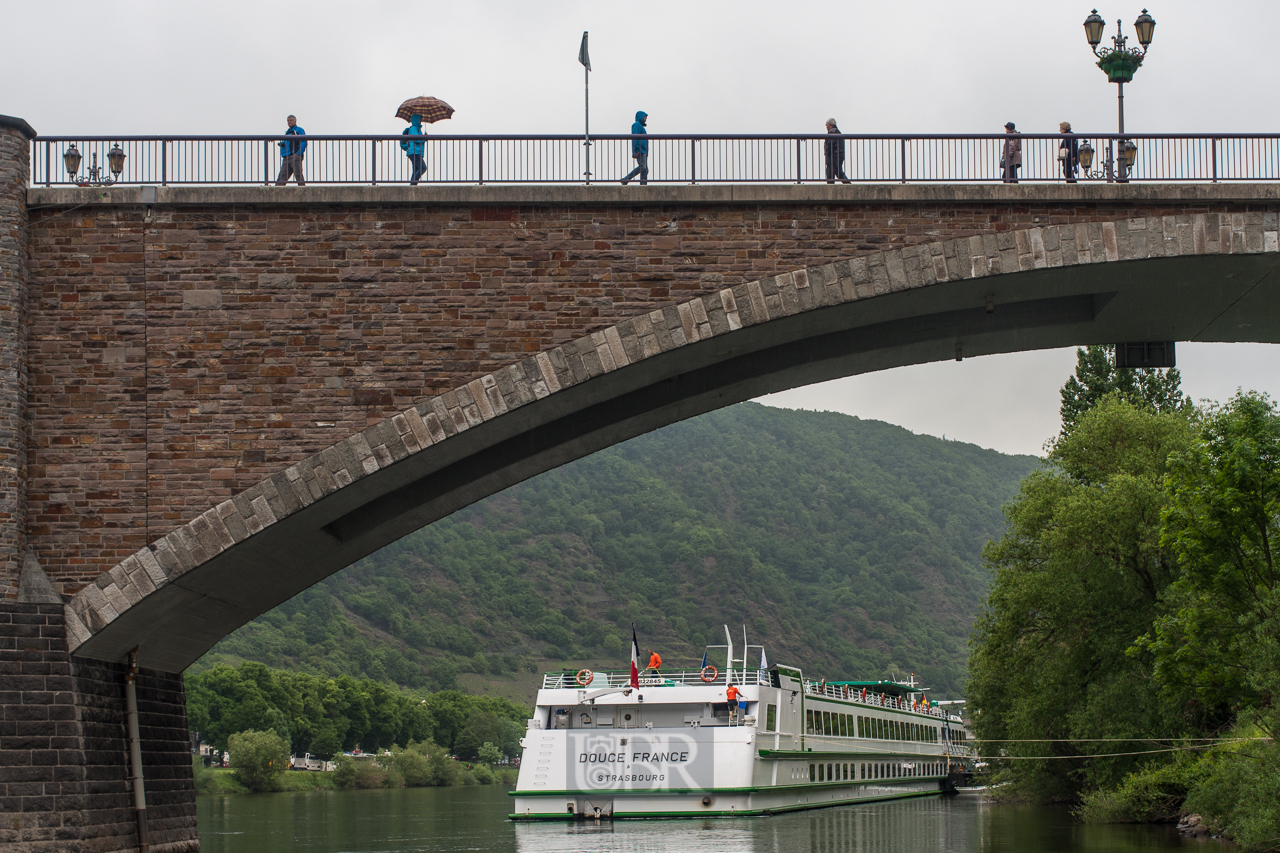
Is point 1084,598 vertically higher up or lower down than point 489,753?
higher up

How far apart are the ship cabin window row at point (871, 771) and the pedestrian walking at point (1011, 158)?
909 inches

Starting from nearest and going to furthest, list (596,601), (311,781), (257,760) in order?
(257,760) → (311,781) → (596,601)

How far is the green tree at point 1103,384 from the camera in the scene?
167 feet

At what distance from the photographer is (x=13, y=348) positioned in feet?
65.3

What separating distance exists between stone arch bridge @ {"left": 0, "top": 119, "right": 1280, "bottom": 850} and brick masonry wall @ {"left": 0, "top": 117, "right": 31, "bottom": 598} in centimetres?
3

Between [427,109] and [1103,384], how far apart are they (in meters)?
35.3

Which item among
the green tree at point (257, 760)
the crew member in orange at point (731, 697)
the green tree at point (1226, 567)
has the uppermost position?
the green tree at point (1226, 567)

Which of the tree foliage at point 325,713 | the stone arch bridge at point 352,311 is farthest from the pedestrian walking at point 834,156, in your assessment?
the tree foliage at point 325,713

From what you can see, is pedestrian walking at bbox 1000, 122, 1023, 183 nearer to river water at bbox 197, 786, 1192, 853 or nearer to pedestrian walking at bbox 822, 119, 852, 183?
pedestrian walking at bbox 822, 119, 852, 183

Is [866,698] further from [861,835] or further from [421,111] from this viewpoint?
[421,111]

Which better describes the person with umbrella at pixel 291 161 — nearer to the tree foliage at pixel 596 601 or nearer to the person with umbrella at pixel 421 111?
the person with umbrella at pixel 421 111

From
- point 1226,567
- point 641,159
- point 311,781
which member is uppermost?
point 641,159

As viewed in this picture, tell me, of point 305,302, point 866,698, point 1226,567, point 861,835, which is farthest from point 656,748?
point 866,698

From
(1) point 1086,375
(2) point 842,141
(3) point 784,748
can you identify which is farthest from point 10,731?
(1) point 1086,375
